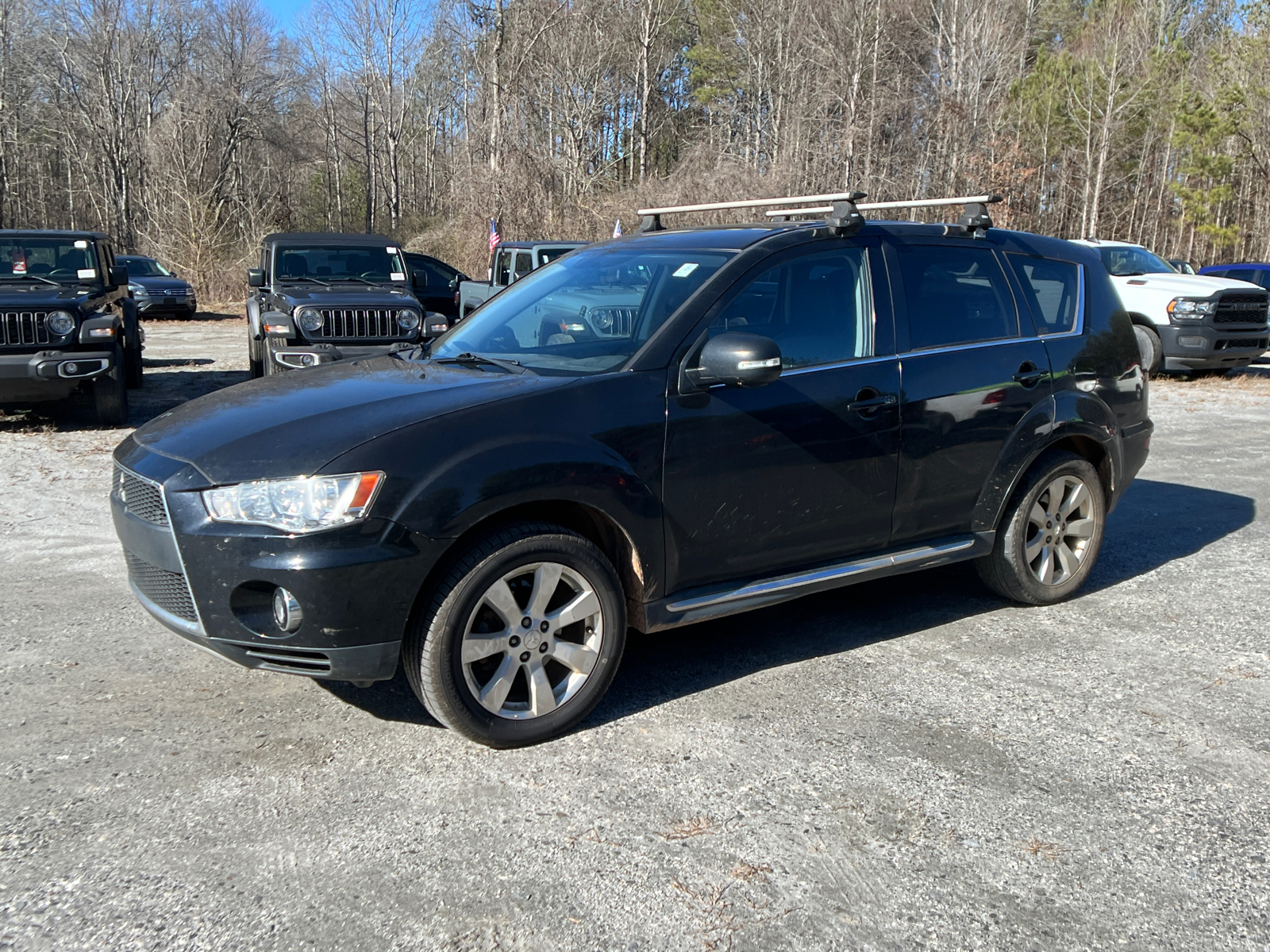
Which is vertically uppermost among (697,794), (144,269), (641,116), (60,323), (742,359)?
(641,116)

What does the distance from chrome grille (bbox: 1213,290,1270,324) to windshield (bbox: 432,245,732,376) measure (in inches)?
522

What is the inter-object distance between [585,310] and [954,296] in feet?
5.75

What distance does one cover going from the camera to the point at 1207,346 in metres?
14.8

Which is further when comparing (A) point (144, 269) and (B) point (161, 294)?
(A) point (144, 269)

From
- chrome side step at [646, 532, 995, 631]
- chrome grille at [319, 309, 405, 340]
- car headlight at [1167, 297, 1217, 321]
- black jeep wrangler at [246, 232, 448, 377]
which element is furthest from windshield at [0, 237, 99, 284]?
car headlight at [1167, 297, 1217, 321]

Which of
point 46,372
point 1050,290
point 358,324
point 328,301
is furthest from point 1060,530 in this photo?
point 46,372

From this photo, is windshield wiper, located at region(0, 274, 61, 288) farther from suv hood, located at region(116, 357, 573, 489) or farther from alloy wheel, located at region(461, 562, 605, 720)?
alloy wheel, located at region(461, 562, 605, 720)

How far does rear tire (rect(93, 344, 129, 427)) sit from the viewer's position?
33.6 ft

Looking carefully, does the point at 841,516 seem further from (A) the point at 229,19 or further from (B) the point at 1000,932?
(A) the point at 229,19

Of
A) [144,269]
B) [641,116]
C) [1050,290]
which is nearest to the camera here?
[1050,290]

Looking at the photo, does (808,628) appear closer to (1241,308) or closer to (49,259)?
(49,259)

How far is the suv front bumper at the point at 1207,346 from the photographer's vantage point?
14867 mm

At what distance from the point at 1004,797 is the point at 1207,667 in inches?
68.7

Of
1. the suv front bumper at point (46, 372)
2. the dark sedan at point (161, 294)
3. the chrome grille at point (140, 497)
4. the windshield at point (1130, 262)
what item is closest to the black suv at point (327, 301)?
the suv front bumper at point (46, 372)
